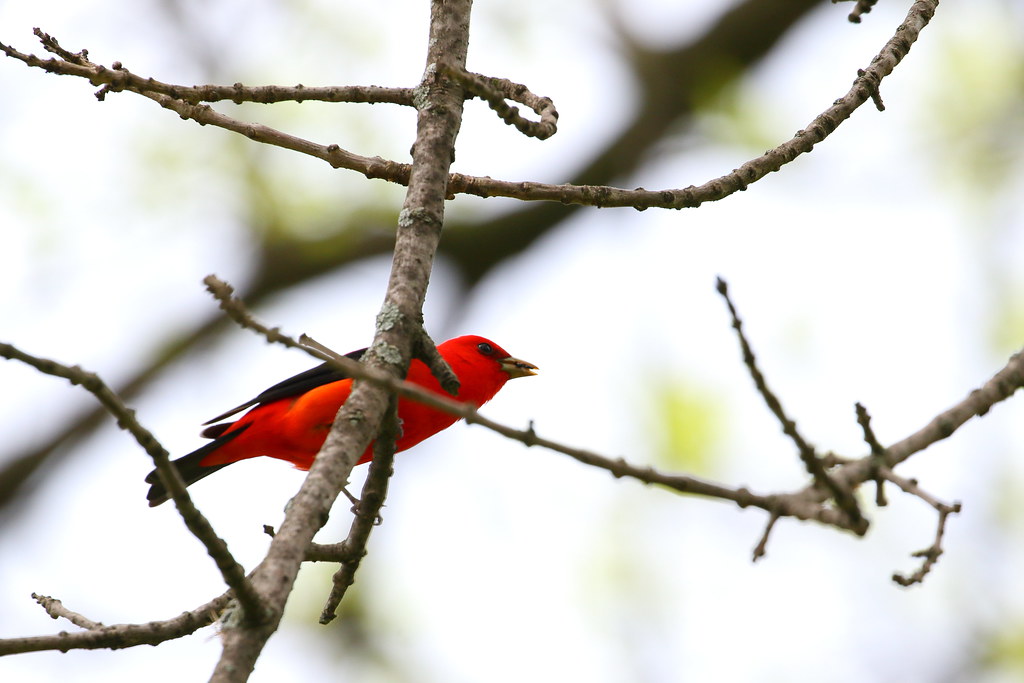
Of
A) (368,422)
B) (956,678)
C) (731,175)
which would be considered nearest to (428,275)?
(368,422)

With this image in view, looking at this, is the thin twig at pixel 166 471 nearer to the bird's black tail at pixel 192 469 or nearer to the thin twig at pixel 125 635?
the thin twig at pixel 125 635

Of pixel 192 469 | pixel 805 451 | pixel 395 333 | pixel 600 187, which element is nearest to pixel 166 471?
pixel 395 333

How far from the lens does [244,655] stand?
6.59 ft

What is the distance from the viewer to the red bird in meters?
5.68

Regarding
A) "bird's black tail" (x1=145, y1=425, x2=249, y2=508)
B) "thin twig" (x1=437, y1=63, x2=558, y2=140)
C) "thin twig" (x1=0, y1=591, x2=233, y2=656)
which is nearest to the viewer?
"thin twig" (x1=0, y1=591, x2=233, y2=656)

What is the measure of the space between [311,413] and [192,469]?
1.25m

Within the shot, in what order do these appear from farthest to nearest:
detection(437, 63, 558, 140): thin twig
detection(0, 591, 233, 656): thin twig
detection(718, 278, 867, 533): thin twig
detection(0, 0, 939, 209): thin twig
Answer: detection(0, 0, 939, 209): thin twig
detection(437, 63, 558, 140): thin twig
detection(0, 591, 233, 656): thin twig
detection(718, 278, 867, 533): thin twig

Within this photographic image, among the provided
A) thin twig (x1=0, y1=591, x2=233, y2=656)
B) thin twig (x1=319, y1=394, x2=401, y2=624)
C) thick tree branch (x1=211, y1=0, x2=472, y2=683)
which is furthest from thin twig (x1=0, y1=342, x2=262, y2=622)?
thin twig (x1=319, y1=394, x2=401, y2=624)

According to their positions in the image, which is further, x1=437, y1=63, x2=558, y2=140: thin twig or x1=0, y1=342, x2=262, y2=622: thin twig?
x1=437, y1=63, x2=558, y2=140: thin twig

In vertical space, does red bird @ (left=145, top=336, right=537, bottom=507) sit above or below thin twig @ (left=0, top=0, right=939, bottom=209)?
above

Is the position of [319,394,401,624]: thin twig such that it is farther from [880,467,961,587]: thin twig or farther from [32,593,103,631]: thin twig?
[880,467,961,587]: thin twig

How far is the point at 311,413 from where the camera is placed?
5723 millimetres

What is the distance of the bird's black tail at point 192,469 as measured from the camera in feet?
20.4

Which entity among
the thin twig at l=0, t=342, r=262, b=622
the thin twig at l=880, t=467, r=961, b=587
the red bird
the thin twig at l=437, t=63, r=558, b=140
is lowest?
the thin twig at l=880, t=467, r=961, b=587
